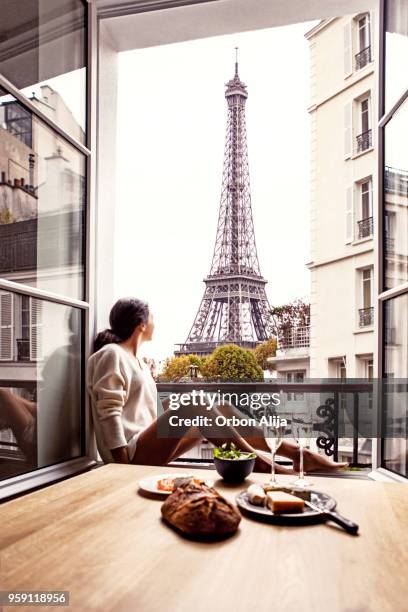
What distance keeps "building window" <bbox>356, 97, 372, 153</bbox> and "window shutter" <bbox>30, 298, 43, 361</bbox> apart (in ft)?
6.31

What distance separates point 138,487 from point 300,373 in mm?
1910

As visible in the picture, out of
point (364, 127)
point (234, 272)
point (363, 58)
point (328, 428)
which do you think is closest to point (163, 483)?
point (328, 428)

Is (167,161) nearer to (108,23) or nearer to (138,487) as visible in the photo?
(108,23)

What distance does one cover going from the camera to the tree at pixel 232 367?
9.95 ft

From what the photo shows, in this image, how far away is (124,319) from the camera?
2.22 m

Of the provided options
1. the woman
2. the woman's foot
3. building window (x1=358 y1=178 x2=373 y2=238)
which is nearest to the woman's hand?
the woman

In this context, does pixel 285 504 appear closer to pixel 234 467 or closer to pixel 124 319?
pixel 234 467

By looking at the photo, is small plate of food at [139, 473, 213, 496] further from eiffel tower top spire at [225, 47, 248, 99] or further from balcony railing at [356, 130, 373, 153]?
eiffel tower top spire at [225, 47, 248, 99]

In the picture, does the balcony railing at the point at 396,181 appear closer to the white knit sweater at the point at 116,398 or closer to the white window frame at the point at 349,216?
the white window frame at the point at 349,216

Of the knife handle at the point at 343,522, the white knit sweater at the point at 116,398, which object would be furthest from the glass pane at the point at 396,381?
the white knit sweater at the point at 116,398

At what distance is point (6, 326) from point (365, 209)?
2024 millimetres

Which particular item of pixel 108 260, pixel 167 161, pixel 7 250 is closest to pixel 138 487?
pixel 7 250

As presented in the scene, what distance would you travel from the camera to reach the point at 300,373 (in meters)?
2.98

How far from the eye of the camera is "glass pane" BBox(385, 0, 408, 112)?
167 centimetres
